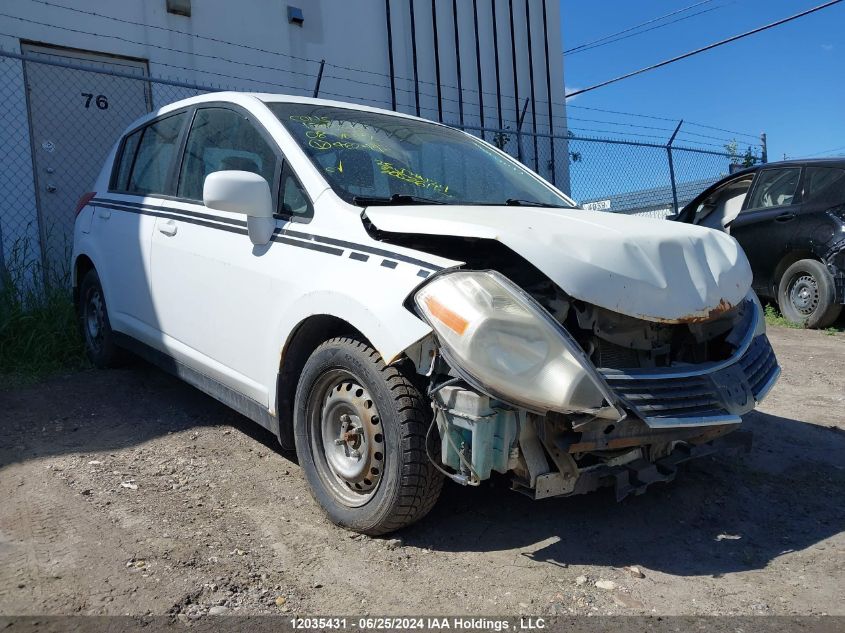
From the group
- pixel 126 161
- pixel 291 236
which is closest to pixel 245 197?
pixel 291 236

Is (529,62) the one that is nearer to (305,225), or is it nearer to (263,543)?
(305,225)

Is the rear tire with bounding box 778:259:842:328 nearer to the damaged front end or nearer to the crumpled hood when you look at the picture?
the crumpled hood

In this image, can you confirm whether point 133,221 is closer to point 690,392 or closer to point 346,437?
point 346,437

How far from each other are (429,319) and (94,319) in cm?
364

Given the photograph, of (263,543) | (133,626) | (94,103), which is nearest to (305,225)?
(263,543)

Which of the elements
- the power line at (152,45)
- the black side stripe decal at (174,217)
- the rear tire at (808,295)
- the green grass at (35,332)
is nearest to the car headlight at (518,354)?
the black side stripe decal at (174,217)

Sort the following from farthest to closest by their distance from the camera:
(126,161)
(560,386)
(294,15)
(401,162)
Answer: (294,15) < (126,161) < (401,162) < (560,386)

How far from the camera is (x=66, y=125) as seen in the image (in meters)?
7.22

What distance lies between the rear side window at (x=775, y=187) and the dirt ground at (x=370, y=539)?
390cm

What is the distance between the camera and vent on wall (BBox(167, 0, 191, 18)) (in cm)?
799

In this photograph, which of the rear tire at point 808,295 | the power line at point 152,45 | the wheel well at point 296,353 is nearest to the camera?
the wheel well at point 296,353

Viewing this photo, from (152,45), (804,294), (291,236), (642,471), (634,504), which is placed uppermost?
(152,45)

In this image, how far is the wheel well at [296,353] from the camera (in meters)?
2.94

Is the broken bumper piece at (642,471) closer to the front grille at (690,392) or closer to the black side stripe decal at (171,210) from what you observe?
the front grille at (690,392)
